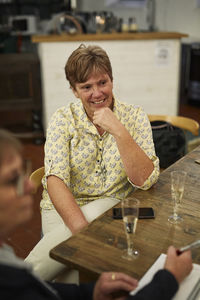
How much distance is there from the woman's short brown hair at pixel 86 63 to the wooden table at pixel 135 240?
61 cm

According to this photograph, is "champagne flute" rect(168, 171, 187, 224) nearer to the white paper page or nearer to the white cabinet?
the white paper page

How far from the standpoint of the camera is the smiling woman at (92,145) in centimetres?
162

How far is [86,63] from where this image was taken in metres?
1.66

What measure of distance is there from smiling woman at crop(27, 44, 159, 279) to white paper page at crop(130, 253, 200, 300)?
1.82 ft

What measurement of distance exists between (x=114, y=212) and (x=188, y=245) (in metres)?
0.31

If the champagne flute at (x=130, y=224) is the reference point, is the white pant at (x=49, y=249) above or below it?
below

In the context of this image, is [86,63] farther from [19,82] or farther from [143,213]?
[19,82]

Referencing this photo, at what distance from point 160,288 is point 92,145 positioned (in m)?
0.90

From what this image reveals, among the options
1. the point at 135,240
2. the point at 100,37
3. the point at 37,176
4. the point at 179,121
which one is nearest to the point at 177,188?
the point at 135,240

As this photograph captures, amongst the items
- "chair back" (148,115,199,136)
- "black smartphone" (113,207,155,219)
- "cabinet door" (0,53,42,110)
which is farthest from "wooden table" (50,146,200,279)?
"cabinet door" (0,53,42,110)

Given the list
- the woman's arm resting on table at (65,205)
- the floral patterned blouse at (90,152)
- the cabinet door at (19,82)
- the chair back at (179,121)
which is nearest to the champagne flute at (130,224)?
the woman's arm resting on table at (65,205)

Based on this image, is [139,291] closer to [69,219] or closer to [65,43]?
[69,219]

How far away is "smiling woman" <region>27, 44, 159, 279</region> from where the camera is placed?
1619mm

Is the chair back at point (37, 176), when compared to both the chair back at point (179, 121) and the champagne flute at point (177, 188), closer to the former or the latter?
the champagne flute at point (177, 188)
